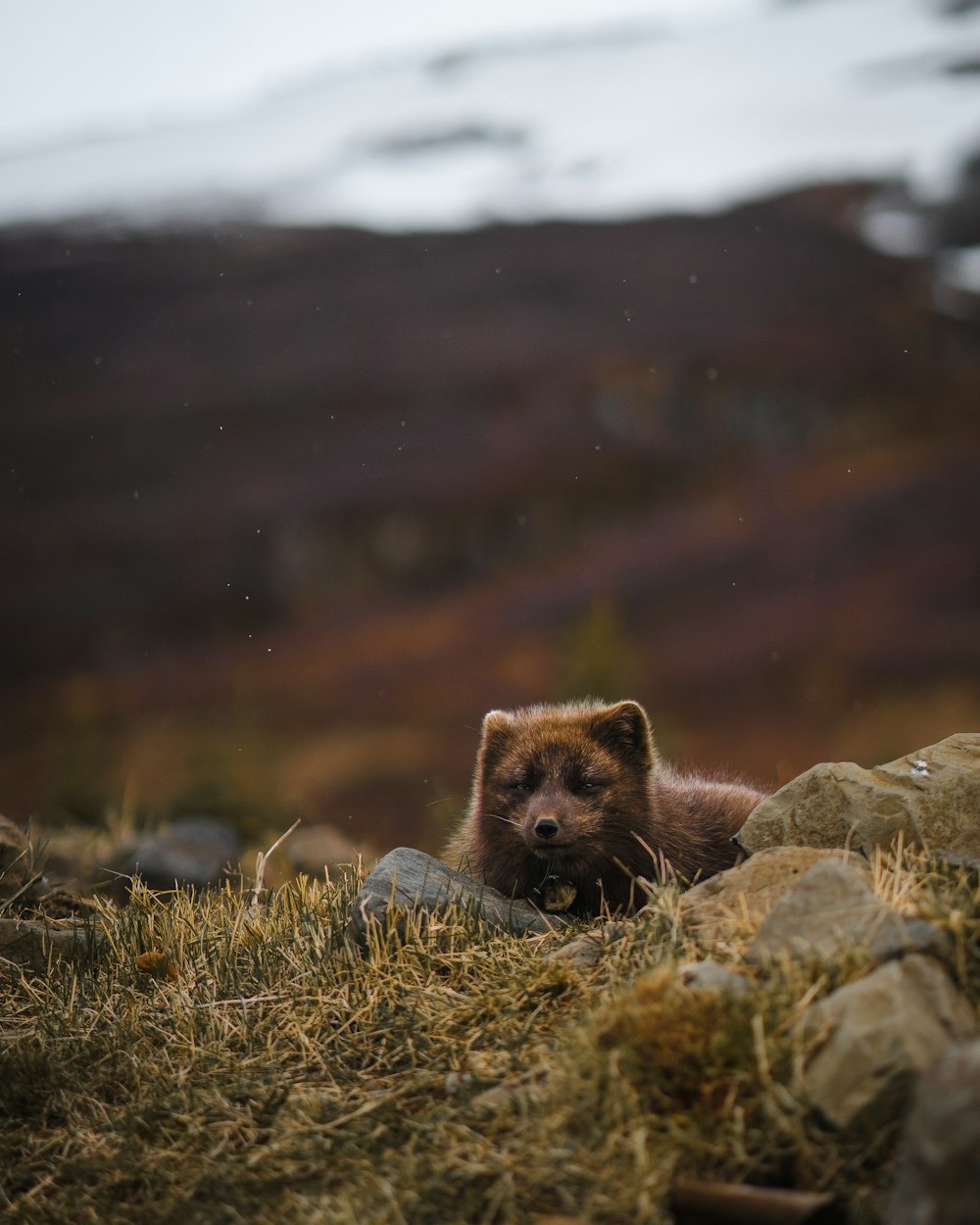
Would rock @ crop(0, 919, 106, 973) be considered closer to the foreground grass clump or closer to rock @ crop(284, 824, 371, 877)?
the foreground grass clump

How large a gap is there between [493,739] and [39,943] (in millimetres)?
2396

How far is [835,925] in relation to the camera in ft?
12.9

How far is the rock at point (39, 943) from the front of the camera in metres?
5.62

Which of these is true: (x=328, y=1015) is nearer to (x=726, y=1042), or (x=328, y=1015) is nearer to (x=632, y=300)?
(x=726, y=1042)

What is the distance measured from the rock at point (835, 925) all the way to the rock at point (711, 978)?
0.12 m

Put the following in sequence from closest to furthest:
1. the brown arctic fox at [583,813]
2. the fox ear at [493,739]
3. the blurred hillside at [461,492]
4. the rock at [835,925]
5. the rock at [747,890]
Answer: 1. the rock at [835,925]
2. the rock at [747,890]
3. the brown arctic fox at [583,813]
4. the fox ear at [493,739]
5. the blurred hillside at [461,492]

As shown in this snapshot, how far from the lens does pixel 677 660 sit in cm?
2884

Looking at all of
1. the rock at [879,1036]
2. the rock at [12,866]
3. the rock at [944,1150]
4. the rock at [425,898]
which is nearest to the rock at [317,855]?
the rock at [12,866]

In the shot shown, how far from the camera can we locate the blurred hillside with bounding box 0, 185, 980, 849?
89.9 feet

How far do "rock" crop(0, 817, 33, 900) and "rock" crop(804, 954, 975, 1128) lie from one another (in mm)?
4216

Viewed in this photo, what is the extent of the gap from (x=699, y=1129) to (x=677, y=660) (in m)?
25.7

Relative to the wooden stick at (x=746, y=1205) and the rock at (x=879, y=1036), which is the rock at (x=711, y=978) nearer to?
the rock at (x=879, y=1036)

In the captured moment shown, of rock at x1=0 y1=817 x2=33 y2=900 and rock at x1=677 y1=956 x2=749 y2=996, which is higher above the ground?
rock at x1=0 y1=817 x2=33 y2=900

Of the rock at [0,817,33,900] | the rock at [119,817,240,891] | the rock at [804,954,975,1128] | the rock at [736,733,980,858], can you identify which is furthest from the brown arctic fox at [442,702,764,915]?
the rock at [119,817,240,891]
